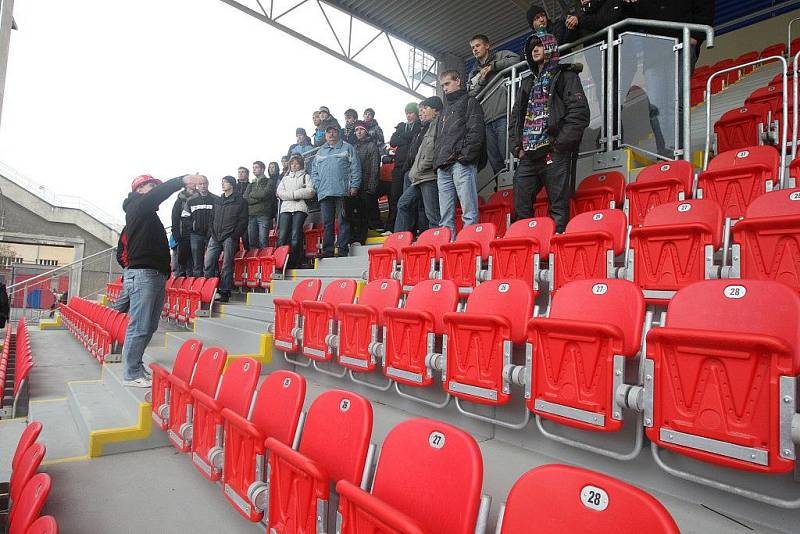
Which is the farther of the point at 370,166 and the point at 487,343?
the point at 370,166

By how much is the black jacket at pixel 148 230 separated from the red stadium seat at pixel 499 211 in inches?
96.1

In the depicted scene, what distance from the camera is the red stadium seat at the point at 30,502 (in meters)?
1.21

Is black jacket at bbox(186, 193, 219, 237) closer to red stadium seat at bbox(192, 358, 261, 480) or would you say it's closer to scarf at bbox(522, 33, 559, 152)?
scarf at bbox(522, 33, 559, 152)

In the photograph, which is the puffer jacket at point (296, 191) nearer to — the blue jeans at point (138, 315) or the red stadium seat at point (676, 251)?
the blue jeans at point (138, 315)

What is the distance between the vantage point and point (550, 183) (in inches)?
124

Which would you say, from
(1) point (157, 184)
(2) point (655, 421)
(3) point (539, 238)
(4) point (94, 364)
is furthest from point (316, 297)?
(4) point (94, 364)

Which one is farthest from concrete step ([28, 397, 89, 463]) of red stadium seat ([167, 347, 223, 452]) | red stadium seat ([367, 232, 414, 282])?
red stadium seat ([367, 232, 414, 282])

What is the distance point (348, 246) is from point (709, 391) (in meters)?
4.03

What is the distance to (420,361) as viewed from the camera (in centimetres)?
223

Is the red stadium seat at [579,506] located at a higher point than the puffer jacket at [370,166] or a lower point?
lower

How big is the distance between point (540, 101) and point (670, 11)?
193cm

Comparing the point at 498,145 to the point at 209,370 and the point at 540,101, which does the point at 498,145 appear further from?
the point at 209,370

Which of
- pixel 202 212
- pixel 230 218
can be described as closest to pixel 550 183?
pixel 230 218

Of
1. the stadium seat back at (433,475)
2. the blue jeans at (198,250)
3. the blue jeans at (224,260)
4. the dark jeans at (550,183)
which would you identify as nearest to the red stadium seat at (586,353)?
the stadium seat back at (433,475)
